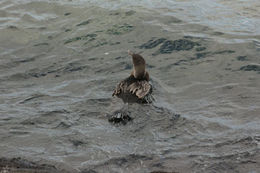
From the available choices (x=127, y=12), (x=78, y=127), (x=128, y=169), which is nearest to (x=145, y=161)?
(x=128, y=169)

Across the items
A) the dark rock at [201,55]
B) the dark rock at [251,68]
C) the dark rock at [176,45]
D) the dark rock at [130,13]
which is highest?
the dark rock at [130,13]

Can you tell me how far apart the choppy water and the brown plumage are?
0.89 feet

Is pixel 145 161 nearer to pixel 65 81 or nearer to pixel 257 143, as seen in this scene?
pixel 257 143

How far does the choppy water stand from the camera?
6.73m

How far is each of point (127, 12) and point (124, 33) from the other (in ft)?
6.35

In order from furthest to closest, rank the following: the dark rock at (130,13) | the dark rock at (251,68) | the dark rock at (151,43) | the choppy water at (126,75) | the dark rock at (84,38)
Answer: the dark rock at (130,13)
the dark rock at (84,38)
the dark rock at (151,43)
the dark rock at (251,68)
the choppy water at (126,75)

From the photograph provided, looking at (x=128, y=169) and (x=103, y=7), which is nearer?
(x=128, y=169)

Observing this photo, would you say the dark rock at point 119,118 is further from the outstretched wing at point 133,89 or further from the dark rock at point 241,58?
the dark rock at point 241,58

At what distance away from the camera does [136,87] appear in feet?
31.9

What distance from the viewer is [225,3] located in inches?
654

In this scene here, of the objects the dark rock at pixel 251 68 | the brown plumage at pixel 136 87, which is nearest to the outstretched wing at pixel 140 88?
the brown plumage at pixel 136 87

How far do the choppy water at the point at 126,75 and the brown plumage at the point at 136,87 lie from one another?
0.27m

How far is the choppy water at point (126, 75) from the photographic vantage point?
22.1 feet

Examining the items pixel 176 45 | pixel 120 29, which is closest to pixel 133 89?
pixel 176 45
